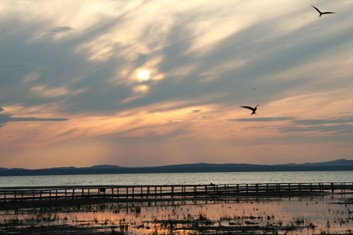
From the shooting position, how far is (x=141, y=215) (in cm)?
4672

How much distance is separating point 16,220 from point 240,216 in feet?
52.5

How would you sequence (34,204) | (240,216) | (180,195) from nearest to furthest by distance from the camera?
(240,216), (34,204), (180,195)

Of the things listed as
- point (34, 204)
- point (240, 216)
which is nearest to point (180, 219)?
point (240, 216)

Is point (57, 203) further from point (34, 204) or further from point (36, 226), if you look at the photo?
point (36, 226)

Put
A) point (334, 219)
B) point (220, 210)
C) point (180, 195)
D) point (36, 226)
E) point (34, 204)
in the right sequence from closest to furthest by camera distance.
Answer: point (36, 226), point (334, 219), point (220, 210), point (34, 204), point (180, 195)

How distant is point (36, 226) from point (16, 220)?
467 cm

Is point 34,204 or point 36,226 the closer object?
point 36,226

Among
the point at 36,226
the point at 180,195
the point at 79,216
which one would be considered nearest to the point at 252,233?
the point at 36,226

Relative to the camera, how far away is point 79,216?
46.1 meters

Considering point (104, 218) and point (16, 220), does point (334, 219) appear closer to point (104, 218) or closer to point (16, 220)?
point (104, 218)

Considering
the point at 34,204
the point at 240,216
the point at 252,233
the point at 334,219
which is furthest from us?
the point at 34,204

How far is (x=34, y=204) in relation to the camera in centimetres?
6181

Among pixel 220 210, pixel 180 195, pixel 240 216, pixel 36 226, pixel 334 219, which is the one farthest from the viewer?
pixel 180 195

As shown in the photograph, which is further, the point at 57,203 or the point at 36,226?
the point at 57,203
